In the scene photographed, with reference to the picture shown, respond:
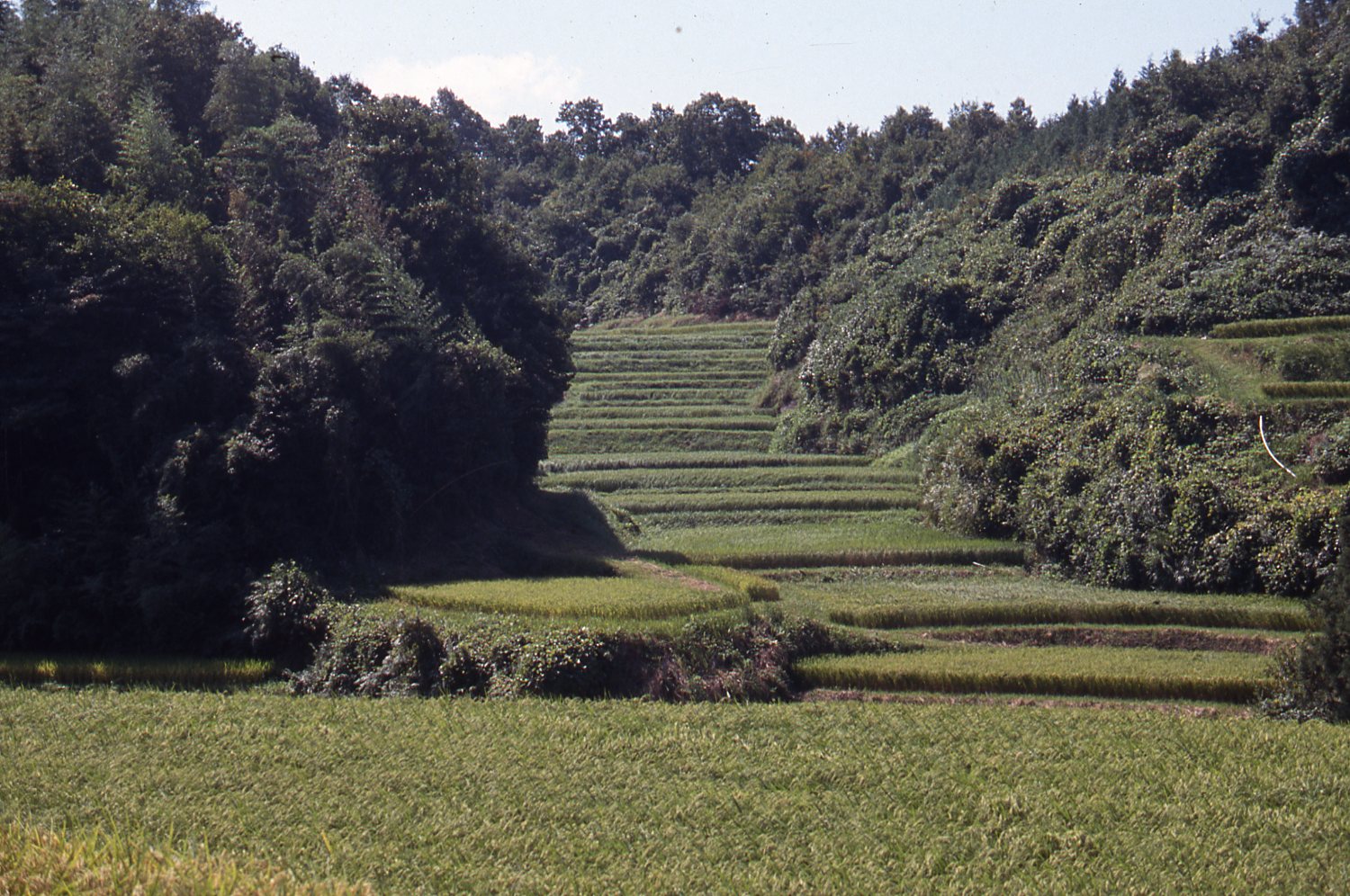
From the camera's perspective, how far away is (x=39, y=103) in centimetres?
2670

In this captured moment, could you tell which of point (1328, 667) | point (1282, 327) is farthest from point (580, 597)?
point (1282, 327)

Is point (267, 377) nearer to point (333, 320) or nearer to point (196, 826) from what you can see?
point (333, 320)

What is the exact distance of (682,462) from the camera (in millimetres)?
36094

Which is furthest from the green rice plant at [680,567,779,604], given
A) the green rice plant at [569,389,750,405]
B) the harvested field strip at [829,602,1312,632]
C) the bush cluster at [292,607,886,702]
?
the green rice plant at [569,389,750,405]

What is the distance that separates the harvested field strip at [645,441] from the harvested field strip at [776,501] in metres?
6.84

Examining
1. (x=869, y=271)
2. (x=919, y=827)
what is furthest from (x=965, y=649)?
(x=869, y=271)

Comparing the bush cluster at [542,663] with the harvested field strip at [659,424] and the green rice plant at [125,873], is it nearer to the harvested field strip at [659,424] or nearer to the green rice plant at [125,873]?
the green rice plant at [125,873]

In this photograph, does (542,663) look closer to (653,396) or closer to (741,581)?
(741,581)

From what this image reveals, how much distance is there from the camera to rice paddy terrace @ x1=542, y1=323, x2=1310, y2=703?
52.9 feet

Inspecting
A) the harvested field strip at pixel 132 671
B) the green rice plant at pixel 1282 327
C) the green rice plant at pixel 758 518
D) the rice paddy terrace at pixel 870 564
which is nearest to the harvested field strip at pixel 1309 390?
the green rice plant at pixel 1282 327

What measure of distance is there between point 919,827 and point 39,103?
26601 mm

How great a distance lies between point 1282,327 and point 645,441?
19.7 metres

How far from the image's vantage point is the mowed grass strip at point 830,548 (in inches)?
1000

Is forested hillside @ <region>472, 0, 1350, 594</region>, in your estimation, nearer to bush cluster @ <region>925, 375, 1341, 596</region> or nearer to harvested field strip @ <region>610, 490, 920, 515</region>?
bush cluster @ <region>925, 375, 1341, 596</region>
